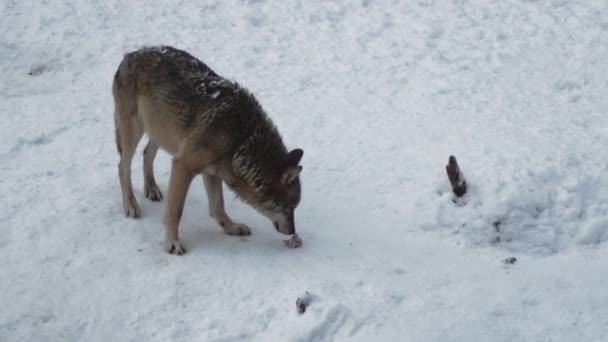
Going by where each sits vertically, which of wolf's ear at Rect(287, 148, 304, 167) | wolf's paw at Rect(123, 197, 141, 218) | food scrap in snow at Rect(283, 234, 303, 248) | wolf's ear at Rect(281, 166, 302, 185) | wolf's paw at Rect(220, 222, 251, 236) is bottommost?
wolf's paw at Rect(123, 197, 141, 218)

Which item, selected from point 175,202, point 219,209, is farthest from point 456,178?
point 175,202

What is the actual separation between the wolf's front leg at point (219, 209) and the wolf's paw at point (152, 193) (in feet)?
2.48

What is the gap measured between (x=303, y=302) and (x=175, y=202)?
5.94ft

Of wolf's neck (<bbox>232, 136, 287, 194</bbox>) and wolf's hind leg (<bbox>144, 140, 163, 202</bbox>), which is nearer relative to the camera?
wolf's neck (<bbox>232, 136, 287, 194</bbox>)

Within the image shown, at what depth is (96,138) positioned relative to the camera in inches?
363

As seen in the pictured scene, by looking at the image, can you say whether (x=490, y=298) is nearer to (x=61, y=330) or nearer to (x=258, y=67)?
(x=61, y=330)

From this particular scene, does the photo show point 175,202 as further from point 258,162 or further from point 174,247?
point 258,162

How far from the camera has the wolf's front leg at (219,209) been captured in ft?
24.4

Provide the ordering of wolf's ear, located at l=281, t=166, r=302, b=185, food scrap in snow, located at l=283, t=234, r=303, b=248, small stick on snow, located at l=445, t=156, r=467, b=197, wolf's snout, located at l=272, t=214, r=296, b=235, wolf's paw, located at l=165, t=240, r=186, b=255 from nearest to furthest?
wolf's ear, located at l=281, t=166, r=302, b=185 → wolf's paw, located at l=165, t=240, r=186, b=255 → wolf's snout, located at l=272, t=214, r=296, b=235 → food scrap in snow, located at l=283, t=234, r=303, b=248 → small stick on snow, located at l=445, t=156, r=467, b=197

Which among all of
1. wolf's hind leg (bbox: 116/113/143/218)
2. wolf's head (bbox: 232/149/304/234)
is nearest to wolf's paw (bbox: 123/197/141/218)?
wolf's hind leg (bbox: 116/113/143/218)

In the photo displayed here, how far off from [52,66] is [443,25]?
21.9 feet

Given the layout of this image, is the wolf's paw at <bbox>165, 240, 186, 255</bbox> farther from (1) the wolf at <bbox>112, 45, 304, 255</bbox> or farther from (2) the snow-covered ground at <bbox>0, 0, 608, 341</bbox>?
(2) the snow-covered ground at <bbox>0, 0, 608, 341</bbox>

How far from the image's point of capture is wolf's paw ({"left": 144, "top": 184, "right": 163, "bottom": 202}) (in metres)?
7.91

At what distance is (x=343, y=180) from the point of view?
8.48m
